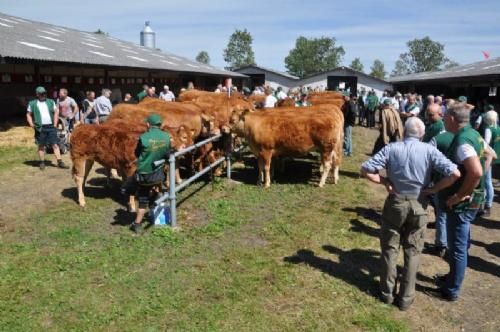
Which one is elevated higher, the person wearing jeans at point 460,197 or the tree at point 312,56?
the tree at point 312,56

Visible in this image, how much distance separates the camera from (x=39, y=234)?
21.5ft

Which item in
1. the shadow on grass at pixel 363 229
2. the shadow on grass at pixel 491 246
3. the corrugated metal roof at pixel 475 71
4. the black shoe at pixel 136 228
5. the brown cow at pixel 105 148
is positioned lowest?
the shadow on grass at pixel 491 246

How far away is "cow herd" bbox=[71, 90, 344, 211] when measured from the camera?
25.0 feet

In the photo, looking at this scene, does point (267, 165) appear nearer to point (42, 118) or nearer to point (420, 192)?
point (42, 118)

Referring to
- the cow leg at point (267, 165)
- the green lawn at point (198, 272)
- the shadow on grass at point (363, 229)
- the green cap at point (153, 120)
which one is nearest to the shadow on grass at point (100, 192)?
the green lawn at point (198, 272)

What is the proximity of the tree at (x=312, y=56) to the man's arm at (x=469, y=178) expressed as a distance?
11208cm

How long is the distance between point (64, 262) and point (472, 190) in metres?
4.95

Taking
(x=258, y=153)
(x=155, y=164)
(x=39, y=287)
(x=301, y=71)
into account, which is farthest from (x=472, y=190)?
(x=301, y=71)

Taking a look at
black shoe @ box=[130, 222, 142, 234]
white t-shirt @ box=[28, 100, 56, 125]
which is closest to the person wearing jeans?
black shoe @ box=[130, 222, 142, 234]

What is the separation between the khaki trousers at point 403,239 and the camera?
14.7ft

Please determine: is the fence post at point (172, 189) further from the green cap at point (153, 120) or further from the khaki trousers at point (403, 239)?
the khaki trousers at point (403, 239)

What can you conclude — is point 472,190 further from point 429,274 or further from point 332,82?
point 332,82

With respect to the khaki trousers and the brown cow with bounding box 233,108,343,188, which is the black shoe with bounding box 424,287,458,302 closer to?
the khaki trousers

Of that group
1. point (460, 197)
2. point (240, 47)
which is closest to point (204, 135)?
point (460, 197)
